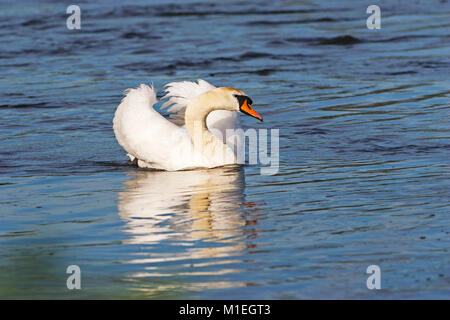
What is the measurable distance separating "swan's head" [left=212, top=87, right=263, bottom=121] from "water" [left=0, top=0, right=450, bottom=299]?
2.22 ft

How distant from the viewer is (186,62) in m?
17.3

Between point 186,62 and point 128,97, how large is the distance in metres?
6.62

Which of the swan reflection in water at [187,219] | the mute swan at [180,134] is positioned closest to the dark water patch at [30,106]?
the mute swan at [180,134]

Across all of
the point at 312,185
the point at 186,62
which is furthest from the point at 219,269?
the point at 186,62

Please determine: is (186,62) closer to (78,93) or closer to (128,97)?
(78,93)

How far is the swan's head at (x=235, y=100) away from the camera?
403 inches

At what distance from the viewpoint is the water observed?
21.7 ft

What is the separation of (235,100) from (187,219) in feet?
7.77

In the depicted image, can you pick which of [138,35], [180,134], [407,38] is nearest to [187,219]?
[180,134]

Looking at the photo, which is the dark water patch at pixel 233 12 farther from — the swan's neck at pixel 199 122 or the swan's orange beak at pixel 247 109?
the swan's orange beak at pixel 247 109

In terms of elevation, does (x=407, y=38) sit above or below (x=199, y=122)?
above

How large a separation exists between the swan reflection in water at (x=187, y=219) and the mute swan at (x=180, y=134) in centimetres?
13

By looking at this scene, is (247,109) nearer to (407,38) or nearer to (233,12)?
(407,38)

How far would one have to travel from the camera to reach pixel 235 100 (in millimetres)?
10273
